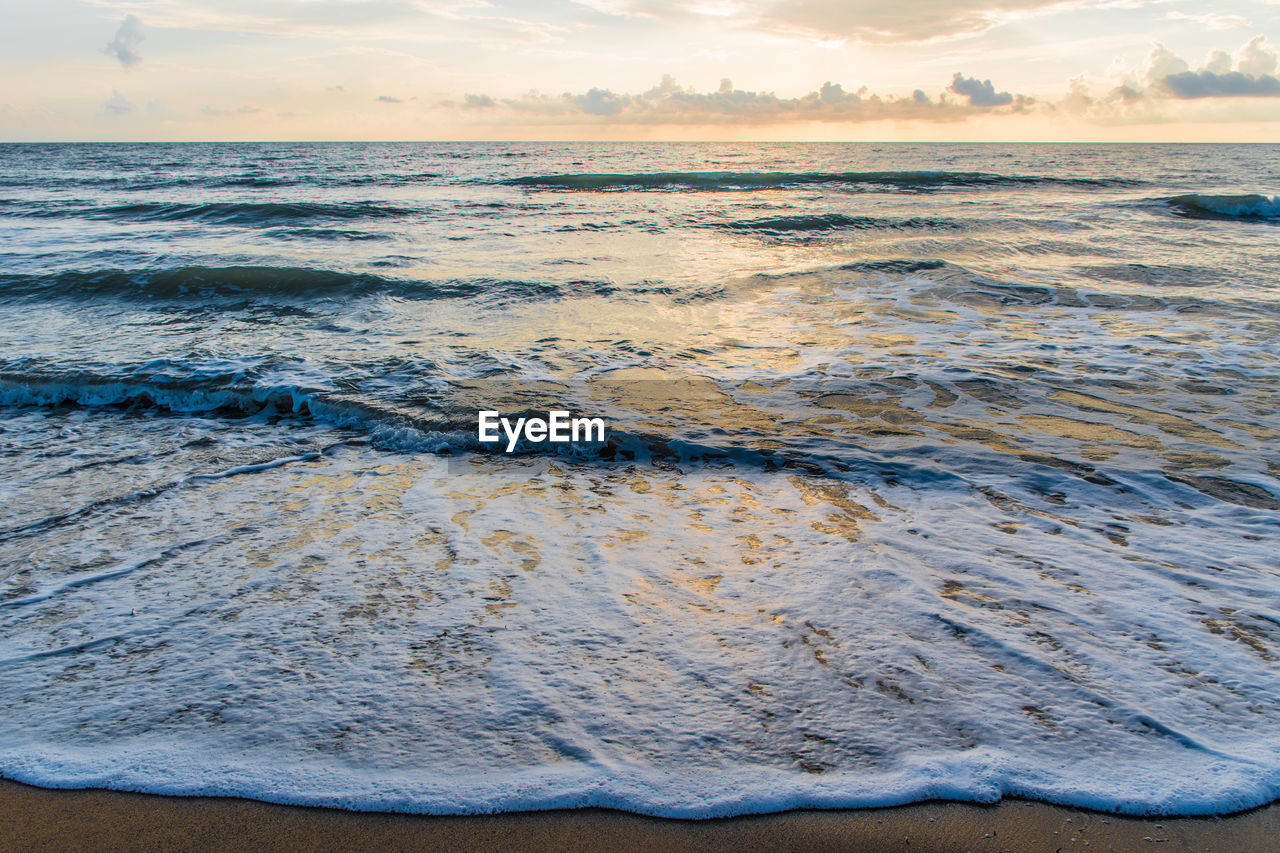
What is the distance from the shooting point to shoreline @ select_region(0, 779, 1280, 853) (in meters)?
1.74

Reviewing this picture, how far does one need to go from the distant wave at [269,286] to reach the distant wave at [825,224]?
23.2 feet

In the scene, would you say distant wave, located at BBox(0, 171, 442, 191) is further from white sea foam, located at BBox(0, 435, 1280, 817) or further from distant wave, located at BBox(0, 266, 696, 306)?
white sea foam, located at BBox(0, 435, 1280, 817)

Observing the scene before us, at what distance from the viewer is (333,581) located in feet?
9.41

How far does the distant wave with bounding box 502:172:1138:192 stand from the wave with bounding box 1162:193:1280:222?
7.19m

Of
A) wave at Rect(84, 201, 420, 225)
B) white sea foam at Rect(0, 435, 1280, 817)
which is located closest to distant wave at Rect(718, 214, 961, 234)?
wave at Rect(84, 201, 420, 225)

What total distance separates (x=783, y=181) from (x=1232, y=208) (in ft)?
45.2

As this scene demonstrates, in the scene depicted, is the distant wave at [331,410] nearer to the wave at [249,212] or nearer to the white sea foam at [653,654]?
the white sea foam at [653,654]

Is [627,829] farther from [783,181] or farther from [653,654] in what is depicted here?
[783,181]

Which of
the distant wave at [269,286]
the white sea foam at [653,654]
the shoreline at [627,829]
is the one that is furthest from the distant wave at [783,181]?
the shoreline at [627,829]

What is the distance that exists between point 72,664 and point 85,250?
501 inches

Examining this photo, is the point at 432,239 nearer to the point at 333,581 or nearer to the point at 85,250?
the point at 85,250

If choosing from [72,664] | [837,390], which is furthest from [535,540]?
[837,390]

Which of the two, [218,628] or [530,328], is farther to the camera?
[530,328]

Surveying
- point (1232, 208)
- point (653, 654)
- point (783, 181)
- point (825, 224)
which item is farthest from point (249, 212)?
point (1232, 208)
